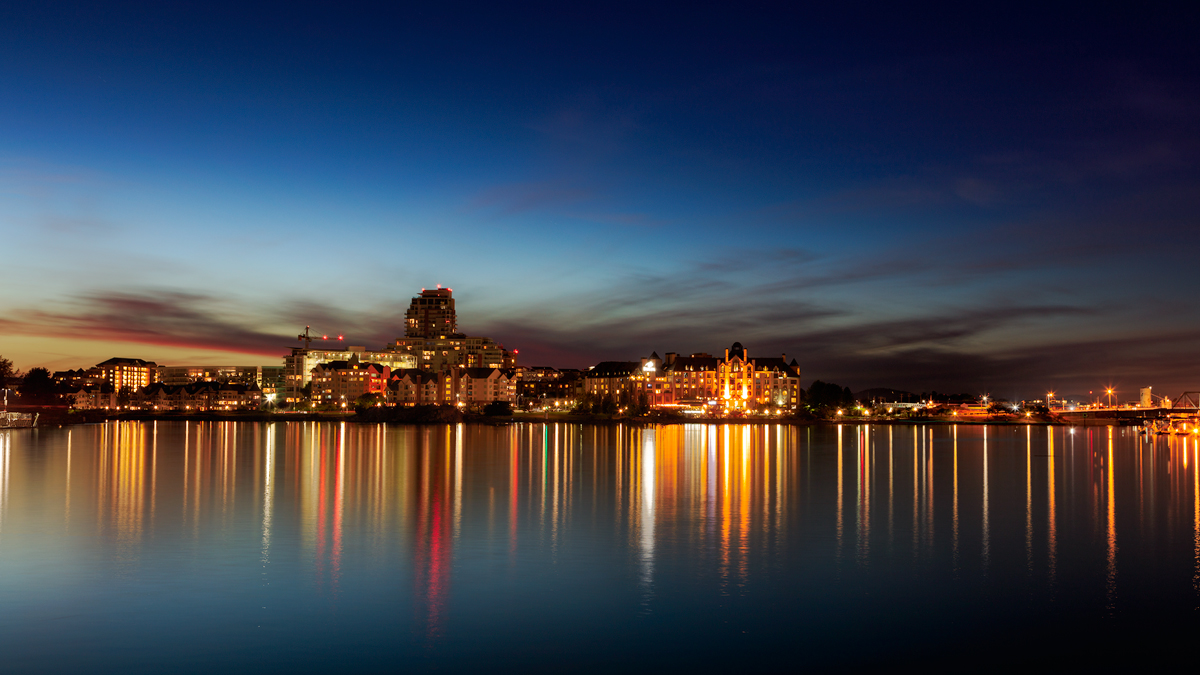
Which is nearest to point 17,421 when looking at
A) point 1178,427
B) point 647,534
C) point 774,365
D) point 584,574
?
point 647,534

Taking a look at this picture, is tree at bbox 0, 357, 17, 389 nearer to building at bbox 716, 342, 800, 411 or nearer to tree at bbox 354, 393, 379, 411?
tree at bbox 354, 393, 379, 411

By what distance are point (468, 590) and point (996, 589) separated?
9708 mm

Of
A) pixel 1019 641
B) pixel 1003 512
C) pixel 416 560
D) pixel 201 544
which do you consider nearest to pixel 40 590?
pixel 201 544

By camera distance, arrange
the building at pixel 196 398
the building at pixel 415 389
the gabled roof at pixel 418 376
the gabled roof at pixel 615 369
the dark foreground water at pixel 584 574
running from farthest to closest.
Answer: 1. the building at pixel 196 398
2. the gabled roof at pixel 615 369
3. the gabled roof at pixel 418 376
4. the building at pixel 415 389
5. the dark foreground water at pixel 584 574

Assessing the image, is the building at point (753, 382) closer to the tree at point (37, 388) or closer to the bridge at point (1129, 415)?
the bridge at point (1129, 415)

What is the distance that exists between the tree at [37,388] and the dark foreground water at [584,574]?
120976 mm

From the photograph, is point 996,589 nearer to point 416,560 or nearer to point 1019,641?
point 1019,641

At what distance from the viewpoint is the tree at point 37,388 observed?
13750 cm

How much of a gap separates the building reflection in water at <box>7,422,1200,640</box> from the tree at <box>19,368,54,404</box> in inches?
4143

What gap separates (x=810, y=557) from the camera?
19172mm

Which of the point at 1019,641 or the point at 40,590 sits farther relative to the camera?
the point at 40,590

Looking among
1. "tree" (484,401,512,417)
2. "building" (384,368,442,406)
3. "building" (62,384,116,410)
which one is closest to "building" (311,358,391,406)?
"building" (384,368,442,406)

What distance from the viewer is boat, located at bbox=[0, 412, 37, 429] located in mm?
93688

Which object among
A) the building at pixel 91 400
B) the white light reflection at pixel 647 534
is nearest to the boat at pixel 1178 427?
the white light reflection at pixel 647 534
